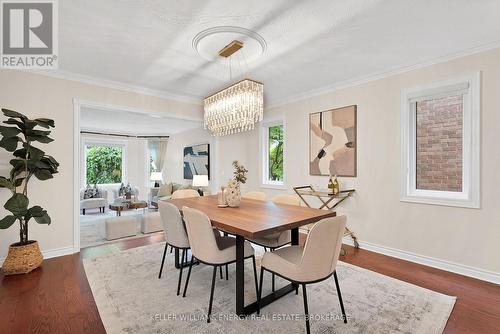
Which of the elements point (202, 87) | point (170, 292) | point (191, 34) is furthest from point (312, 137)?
point (170, 292)

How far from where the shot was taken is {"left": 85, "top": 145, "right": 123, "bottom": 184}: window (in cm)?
782

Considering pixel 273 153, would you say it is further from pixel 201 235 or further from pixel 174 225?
pixel 201 235

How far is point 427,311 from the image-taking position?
2.04 meters

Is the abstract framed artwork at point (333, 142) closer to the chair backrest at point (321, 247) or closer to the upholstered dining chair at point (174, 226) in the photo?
the chair backrest at point (321, 247)

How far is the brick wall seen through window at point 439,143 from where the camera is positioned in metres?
2.94

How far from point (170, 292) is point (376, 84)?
3.70 meters

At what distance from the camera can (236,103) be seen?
8.91 ft

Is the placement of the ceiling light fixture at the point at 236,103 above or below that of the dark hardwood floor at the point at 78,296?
above

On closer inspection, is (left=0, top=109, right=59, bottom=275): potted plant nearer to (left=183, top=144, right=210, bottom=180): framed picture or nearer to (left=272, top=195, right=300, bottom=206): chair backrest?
(left=272, top=195, right=300, bottom=206): chair backrest

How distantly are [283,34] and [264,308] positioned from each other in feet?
8.41

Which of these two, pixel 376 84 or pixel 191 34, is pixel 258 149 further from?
pixel 191 34

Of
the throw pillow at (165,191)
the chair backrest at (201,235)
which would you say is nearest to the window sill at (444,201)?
the chair backrest at (201,235)

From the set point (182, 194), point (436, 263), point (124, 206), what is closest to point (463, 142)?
point (436, 263)

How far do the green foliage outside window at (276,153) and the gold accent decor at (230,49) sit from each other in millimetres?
2555
